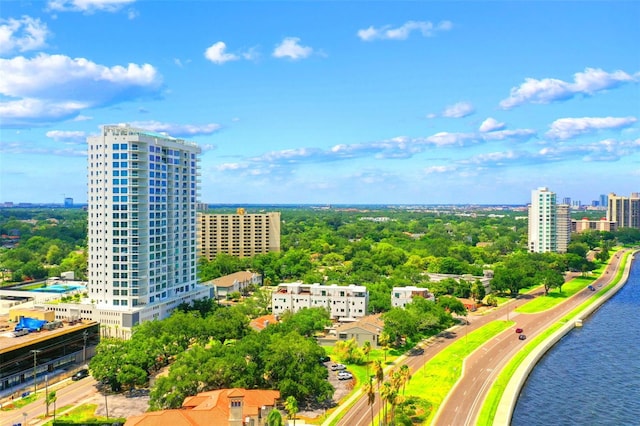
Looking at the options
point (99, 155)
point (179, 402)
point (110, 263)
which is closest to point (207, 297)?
point (110, 263)

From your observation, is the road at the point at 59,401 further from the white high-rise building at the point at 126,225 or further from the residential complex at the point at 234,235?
the residential complex at the point at 234,235

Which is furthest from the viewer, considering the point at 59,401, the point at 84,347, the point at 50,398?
the point at 84,347

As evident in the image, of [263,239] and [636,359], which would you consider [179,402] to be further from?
[263,239]

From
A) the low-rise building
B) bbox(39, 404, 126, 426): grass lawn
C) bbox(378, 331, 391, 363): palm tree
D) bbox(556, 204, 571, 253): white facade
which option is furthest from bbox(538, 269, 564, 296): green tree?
bbox(39, 404, 126, 426): grass lawn

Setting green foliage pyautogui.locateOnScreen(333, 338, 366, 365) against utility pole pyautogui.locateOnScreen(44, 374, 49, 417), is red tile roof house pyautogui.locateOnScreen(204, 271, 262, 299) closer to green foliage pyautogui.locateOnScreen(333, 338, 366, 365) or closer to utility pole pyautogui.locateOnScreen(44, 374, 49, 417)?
green foliage pyautogui.locateOnScreen(333, 338, 366, 365)

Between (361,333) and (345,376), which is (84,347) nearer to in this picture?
(345,376)

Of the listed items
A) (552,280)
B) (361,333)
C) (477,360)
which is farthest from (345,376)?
(552,280)
